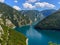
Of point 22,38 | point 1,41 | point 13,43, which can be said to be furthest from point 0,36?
point 22,38

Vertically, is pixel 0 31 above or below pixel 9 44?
above

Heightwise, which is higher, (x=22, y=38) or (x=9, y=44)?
(x=22, y=38)

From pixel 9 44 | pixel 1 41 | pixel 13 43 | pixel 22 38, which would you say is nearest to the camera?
pixel 1 41

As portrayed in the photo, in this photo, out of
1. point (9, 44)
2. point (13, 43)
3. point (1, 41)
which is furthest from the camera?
point (13, 43)

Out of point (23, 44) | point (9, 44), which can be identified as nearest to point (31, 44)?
point (23, 44)

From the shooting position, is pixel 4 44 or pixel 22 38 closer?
pixel 4 44

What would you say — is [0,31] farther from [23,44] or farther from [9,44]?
[23,44]

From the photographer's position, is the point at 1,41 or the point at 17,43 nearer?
the point at 1,41

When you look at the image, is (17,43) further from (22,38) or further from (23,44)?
(22,38)

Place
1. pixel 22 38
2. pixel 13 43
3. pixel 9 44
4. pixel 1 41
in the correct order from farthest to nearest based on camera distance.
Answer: pixel 22 38 < pixel 13 43 < pixel 9 44 < pixel 1 41
